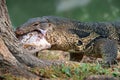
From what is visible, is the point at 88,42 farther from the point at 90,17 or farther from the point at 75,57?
the point at 90,17

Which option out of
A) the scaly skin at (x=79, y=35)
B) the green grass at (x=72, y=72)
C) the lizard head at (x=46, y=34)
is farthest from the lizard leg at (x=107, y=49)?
the green grass at (x=72, y=72)

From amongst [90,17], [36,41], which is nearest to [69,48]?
[36,41]

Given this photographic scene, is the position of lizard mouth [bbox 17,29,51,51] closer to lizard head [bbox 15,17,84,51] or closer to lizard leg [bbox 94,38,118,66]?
lizard head [bbox 15,17,84,51]

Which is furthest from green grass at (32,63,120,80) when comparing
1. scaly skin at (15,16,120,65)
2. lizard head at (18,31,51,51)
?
scaly skin at (15,16,120,65)

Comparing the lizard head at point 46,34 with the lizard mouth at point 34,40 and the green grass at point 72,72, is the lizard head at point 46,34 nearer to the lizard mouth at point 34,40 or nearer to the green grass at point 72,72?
the lizard mouth at point 34,40

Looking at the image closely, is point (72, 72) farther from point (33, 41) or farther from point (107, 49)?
point (107, 49)
